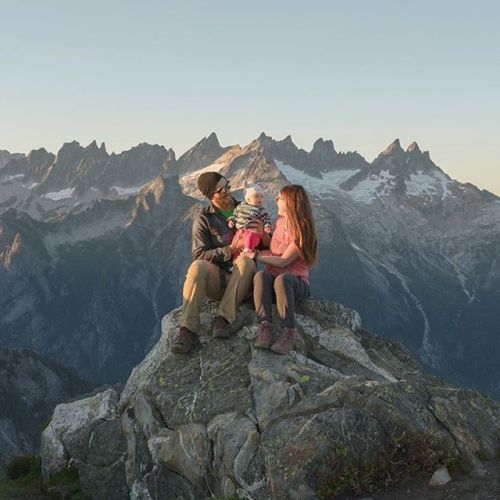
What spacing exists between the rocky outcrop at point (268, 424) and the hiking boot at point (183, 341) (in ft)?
1.14

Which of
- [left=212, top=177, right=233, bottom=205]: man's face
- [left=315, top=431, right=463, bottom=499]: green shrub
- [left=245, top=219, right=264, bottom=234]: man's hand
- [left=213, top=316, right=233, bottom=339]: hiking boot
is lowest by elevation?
[left=315, top=431, right=463, bottom=499]: green shrub

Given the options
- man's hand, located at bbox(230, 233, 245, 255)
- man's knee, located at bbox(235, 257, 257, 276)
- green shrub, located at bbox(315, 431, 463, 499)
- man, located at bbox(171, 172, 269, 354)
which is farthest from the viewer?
man's hand, located at bbox(230, 233, 245, 255)

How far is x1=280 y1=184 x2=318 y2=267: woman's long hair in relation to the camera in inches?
660

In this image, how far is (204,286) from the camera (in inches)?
673

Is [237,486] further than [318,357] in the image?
No

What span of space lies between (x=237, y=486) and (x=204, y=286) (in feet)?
18.7

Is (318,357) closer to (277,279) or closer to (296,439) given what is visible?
(277,279)

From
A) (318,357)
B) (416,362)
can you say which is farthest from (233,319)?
(416,362)

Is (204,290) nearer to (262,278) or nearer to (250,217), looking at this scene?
(262,278)

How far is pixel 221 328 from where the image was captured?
678 inches

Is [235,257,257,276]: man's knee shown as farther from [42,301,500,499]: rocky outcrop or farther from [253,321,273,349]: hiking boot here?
Answer: [42,301,500,499]: rocky outcrop

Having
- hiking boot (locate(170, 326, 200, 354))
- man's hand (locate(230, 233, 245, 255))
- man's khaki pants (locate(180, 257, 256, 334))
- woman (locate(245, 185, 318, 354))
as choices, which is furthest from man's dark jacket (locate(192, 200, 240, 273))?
hiking boot (locate(170, 326, 200, 354))

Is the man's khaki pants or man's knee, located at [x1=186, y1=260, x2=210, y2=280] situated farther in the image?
man's knee, located at [x1=186, y1=260, x2=210, y2=280]

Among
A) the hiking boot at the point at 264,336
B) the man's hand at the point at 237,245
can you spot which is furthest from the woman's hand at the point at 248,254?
the hiking boot at the point at 264,336
